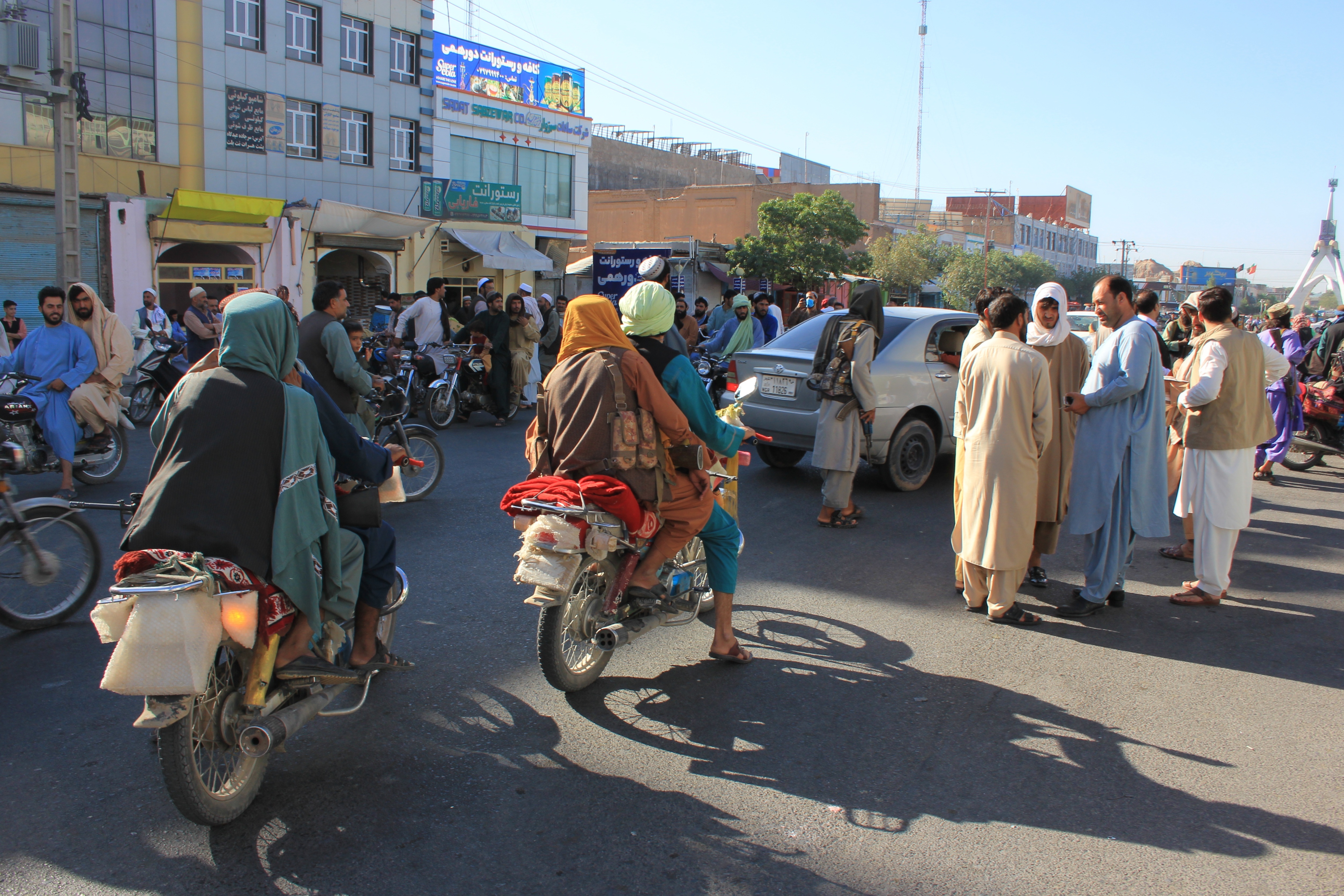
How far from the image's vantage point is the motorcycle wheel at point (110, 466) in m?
8.01

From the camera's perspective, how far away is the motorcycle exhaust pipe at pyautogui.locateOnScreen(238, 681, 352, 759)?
9.59ft

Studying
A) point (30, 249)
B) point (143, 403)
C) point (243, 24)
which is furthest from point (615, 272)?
point (143, 403)

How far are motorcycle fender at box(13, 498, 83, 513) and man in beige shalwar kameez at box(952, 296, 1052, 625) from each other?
4.64 m

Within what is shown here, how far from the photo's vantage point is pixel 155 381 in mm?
10547

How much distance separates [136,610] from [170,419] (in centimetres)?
60

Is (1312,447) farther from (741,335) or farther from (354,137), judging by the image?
(354,137)

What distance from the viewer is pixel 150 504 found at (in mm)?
2873

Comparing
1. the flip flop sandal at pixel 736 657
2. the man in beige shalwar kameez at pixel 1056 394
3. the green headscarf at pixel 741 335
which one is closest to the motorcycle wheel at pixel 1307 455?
the man in beige shalwar kameez at pixel 1056 394

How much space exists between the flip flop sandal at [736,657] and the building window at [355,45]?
25.6 metres

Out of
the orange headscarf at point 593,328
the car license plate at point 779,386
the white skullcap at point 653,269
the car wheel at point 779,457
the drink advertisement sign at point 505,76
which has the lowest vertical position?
the car wheel at point 779,457

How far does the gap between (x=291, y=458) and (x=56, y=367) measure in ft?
18.6

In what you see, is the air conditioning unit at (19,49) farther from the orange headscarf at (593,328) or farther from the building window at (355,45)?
the building window at (355,45)

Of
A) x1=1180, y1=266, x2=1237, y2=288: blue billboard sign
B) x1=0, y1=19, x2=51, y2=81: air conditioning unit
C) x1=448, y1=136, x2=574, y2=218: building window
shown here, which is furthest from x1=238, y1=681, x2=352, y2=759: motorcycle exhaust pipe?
x1=1180, y1=266, x2=1237, y2=288: blue billboard sign

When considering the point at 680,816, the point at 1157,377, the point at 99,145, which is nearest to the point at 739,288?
the point at 99,145
